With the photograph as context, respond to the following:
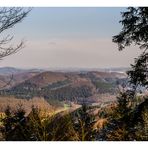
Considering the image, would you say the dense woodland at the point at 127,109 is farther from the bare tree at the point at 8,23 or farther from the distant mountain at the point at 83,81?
the bare tree at the point at 8,23

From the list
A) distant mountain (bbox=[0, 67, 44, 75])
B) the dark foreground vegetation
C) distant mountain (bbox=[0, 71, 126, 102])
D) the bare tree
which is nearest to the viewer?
the bare tree

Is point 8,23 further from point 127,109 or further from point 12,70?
point 127,109

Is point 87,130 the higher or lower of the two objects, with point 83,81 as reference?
lower

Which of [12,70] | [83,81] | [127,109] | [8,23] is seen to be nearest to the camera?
[8,23]

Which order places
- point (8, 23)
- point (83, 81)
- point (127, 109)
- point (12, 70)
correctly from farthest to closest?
point (127, 109), point (83, 81), point (12, 70), point (8, 23)

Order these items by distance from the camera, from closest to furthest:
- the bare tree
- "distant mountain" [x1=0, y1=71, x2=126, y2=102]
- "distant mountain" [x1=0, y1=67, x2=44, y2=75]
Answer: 1. the bare tree
2. "distant mountain" [x1=0, y1=67, x2=44, y2=75]
3. "distant mountain" [x1=0, y1=71, x2=126, y2=102]

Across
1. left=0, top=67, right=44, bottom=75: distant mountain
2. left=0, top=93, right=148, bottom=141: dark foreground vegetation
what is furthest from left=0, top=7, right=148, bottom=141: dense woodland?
left=0, top=67, right=44, bottom=75: distant mountain

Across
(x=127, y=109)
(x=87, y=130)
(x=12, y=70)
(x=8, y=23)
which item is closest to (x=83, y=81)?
(x=87, y=130)

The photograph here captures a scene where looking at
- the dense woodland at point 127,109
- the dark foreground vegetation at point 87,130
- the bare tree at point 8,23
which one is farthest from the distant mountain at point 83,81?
the bare tree at point 8,23

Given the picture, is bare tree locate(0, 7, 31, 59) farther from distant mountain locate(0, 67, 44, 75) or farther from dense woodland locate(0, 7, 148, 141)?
dense woodland locate(0, 7, 148, 141)

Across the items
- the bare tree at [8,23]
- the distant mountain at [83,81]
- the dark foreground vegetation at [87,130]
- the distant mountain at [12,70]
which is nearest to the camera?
the bare tree at [8,23]
